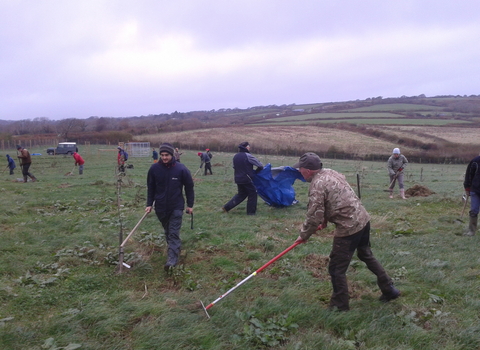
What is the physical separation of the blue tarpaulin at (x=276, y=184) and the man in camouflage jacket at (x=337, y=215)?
605 cm

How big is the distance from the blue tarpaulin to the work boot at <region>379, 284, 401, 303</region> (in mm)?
6011

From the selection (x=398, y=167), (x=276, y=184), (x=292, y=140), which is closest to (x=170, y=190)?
(x=276, y=184)

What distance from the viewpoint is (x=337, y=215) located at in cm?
430

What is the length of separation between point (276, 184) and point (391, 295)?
6111mm

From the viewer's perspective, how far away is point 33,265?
5.88 meters

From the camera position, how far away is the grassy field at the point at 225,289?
382cm

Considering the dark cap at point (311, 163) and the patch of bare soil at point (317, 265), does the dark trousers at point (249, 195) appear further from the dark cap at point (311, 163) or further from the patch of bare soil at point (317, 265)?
the dark cap at point (311, 163)

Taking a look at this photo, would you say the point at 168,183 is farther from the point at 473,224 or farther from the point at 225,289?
the point at 473,224

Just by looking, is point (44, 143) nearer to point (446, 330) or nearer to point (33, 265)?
point (33, 265)

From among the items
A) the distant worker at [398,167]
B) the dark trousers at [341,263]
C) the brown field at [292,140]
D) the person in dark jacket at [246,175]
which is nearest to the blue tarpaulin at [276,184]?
the person in dark jacket at [246,175]

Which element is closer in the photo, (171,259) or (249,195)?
(171,259)

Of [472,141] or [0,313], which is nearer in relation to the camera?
[0,313]

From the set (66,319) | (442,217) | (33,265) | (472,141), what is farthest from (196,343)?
(472,141)

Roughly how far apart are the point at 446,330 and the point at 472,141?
171ft
